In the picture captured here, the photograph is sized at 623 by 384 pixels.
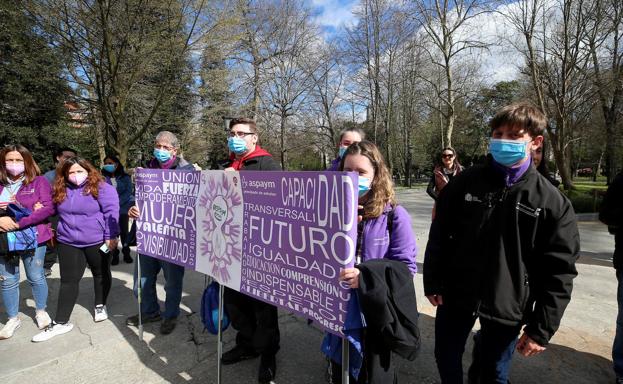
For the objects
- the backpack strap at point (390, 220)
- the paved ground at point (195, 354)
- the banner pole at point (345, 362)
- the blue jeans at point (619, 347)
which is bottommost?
the paved ground at point (195, 354)

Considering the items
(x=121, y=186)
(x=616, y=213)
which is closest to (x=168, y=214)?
(x=121, y=186)

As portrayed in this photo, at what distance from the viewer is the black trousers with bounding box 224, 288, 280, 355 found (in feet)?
8.65

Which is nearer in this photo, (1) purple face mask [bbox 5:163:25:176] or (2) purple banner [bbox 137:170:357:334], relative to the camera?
(2) purple banner [bbox 137:170:357:334]

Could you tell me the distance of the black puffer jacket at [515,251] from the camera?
1702 millimetres

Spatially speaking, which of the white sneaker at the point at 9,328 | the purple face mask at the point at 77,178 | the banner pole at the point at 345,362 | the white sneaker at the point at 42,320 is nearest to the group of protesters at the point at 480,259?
the banner pole at the point at 345,362

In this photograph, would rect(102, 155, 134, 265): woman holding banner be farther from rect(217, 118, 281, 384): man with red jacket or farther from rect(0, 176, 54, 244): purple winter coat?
rect(217, 118, 281, 384): man with red jacket

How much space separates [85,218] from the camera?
3426 millimetres

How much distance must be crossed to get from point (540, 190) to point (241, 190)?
1.80m

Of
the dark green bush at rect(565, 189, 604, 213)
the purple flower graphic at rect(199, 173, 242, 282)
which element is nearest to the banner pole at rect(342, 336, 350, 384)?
the purple flower graphic at rect(199, 173, 242, 282)

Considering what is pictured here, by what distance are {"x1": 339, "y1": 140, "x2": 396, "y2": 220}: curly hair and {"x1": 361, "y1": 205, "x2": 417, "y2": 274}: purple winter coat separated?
0.05 meters

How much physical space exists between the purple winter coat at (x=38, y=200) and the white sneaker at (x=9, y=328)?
2.91ft

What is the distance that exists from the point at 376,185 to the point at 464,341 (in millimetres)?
1135

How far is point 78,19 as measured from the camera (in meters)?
8.28

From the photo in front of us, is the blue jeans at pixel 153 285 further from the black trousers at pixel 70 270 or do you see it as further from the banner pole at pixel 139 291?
the black trousers at pixel 70 270
